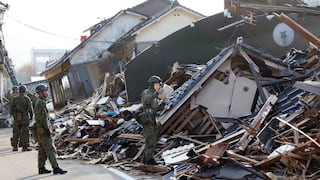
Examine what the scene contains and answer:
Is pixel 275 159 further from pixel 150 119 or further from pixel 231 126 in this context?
pixel 231 126

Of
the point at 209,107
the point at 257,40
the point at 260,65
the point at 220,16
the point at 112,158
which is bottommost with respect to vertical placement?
the point at 112,158

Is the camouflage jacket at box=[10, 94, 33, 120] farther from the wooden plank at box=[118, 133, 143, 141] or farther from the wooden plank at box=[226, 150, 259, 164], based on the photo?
the wooden plank at box=[226, 150, 259, 164]

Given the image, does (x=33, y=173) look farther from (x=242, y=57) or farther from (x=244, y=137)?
(x=242, y=57)

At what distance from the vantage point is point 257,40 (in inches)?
704

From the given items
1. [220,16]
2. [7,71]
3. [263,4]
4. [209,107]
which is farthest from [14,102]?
[7,71]

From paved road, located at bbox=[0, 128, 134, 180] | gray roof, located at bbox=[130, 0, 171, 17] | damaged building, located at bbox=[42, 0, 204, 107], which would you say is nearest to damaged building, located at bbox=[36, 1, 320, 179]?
paved road, located at bbox=[0, 128, 134, 180]

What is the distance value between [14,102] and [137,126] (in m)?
4.32

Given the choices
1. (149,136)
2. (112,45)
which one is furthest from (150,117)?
(112,45)

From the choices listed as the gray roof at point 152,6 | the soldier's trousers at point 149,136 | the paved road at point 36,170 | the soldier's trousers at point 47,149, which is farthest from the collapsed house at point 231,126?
the gray roof at point 152,6

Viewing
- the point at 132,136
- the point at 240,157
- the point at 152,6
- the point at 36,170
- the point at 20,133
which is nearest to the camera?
the point at 240,157

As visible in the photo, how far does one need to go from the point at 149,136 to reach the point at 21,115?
606cm

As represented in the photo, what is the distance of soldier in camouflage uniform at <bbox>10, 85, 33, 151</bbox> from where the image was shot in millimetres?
13648

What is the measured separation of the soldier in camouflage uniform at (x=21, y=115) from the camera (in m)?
13.6

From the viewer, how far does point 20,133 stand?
1388 cm
